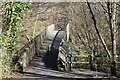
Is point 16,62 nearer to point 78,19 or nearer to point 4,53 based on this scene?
Answer: point 4,53

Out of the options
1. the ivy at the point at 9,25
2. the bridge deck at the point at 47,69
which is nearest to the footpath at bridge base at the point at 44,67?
the bridge deck at the point at 47,69

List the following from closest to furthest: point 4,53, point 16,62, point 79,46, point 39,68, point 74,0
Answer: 1. point 4,53
2. point 16,62
3. point 39,68
4. point 74,0
5. point 79,46

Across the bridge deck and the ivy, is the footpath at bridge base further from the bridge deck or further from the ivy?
the ivy

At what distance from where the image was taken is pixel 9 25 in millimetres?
10328

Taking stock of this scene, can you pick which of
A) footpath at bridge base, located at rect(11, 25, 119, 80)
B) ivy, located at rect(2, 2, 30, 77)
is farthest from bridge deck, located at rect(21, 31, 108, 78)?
ivy, located at rect(2, 2, 30, 77)

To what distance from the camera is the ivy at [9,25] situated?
362 inches

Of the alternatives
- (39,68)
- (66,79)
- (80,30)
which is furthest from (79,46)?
(66,79)

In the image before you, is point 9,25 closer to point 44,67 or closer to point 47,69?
point 47,69

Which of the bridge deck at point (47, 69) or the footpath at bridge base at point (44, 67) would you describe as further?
the bridge deck at point (47, 69)

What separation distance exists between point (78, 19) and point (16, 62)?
53.5 ft

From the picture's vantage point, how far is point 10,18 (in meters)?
10.1

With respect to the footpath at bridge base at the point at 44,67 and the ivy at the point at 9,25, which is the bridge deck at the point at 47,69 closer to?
the footpath at bridge base at the point at 44,67

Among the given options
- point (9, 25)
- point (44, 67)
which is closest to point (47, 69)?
point (44, 67)

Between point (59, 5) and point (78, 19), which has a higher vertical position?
point (59, 5)
